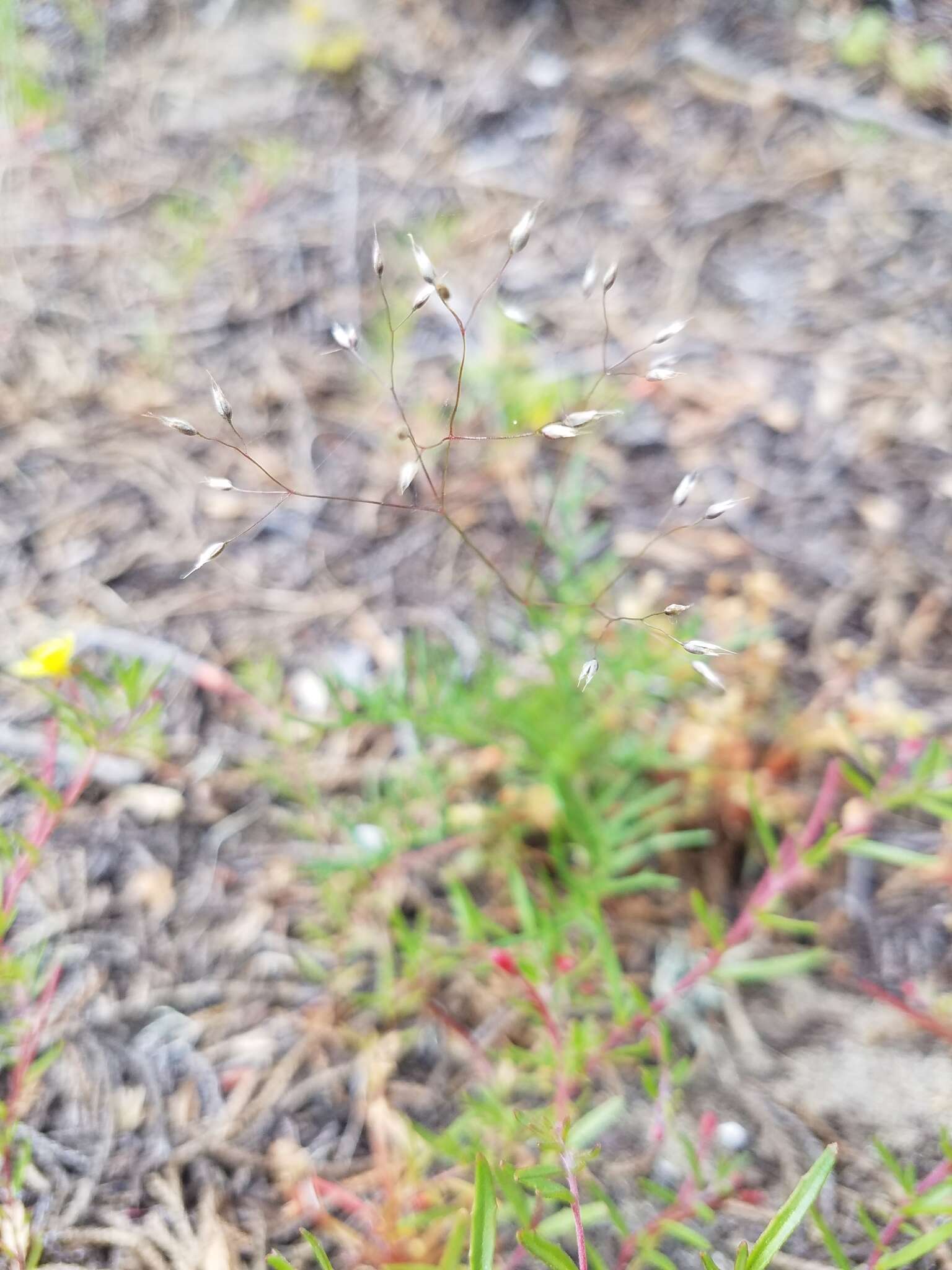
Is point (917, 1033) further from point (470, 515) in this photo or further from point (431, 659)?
point (470, 515)

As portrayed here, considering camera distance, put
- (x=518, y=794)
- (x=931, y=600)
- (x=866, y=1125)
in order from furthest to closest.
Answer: (x=931, y=600), (x=518, y=794), (x=866, y=1125)

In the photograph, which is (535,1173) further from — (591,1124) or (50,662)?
(50,662)

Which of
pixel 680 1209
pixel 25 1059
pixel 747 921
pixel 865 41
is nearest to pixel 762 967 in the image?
pixel 747 921

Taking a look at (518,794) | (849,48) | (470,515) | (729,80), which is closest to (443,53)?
(729,80)

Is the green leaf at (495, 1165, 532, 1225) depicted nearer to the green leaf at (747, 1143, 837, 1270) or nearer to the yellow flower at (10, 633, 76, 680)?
the green leaf at (747, 1143, 837, 1270)

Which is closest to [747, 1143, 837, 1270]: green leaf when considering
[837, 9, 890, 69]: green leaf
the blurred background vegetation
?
the blurred background vegetation

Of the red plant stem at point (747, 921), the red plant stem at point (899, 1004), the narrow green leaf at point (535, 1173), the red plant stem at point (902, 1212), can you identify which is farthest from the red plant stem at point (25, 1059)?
the red plant stem at point (899, 1004)

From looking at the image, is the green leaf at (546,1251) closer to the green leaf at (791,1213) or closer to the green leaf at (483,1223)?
the green leaf at (483,1223)

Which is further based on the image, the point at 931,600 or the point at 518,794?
the point at 931,600
